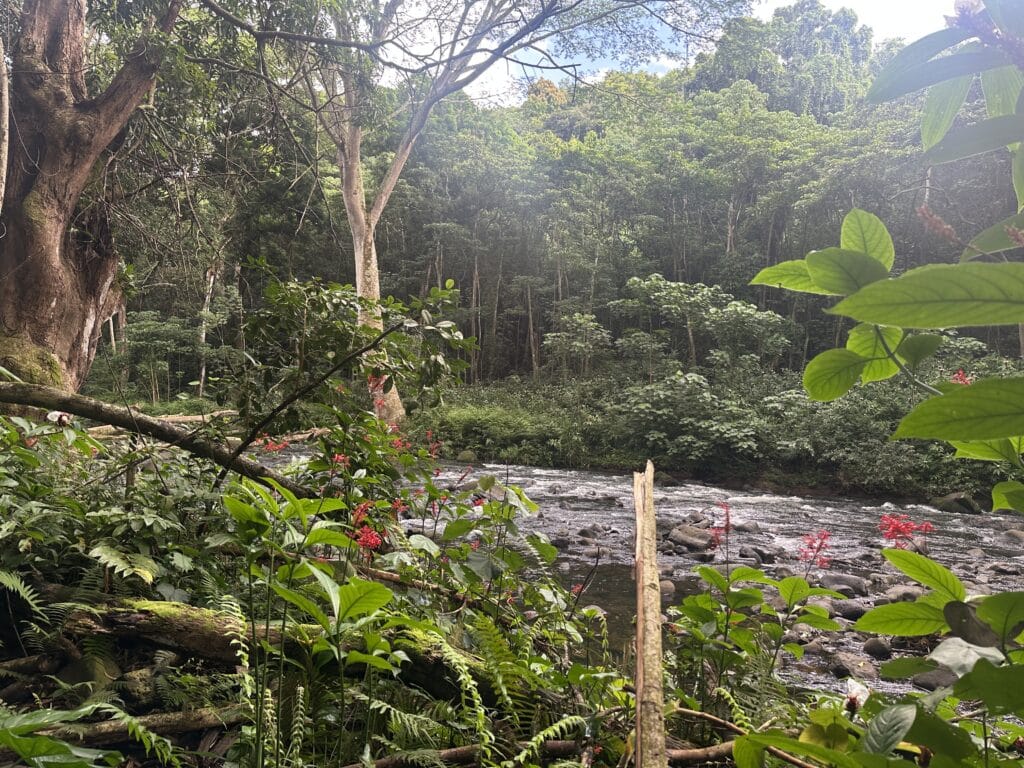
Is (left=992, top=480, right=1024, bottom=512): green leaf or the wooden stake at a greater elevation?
(left=992, top=480, right=1024, bottom=512): green leaf

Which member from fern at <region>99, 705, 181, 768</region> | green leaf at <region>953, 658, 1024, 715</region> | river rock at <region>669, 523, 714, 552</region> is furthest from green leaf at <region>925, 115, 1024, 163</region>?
river rock at <region>669, 523, 714, 552</region>

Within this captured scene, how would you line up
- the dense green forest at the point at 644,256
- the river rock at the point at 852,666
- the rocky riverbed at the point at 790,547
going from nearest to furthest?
the river rock at the point at 852,666 < the rocky riverbed at the point at 790,547 < the dense green forest at the point at 644,256

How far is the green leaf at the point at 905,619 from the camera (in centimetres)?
65

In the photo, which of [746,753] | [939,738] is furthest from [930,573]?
[746,753]

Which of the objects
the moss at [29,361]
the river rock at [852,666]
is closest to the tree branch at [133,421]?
the moss at [29,361]

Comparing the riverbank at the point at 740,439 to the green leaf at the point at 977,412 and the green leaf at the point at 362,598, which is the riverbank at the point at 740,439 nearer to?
the green leaf at the point at 362,598

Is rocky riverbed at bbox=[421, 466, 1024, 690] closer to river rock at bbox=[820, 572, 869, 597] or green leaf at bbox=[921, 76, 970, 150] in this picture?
river rock at bbox=[820, 572, 869, 597]

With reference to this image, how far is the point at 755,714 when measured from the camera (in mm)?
1505

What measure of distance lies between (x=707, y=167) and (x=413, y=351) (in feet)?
69.4

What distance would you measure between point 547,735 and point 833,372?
96 cm

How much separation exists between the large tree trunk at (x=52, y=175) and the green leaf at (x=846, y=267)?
180 inches

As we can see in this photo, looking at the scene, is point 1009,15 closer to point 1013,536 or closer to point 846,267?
point 846,267

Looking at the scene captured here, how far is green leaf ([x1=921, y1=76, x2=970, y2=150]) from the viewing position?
554 mm

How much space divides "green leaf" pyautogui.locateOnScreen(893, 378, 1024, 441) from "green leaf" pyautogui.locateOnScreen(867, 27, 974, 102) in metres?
0.27
